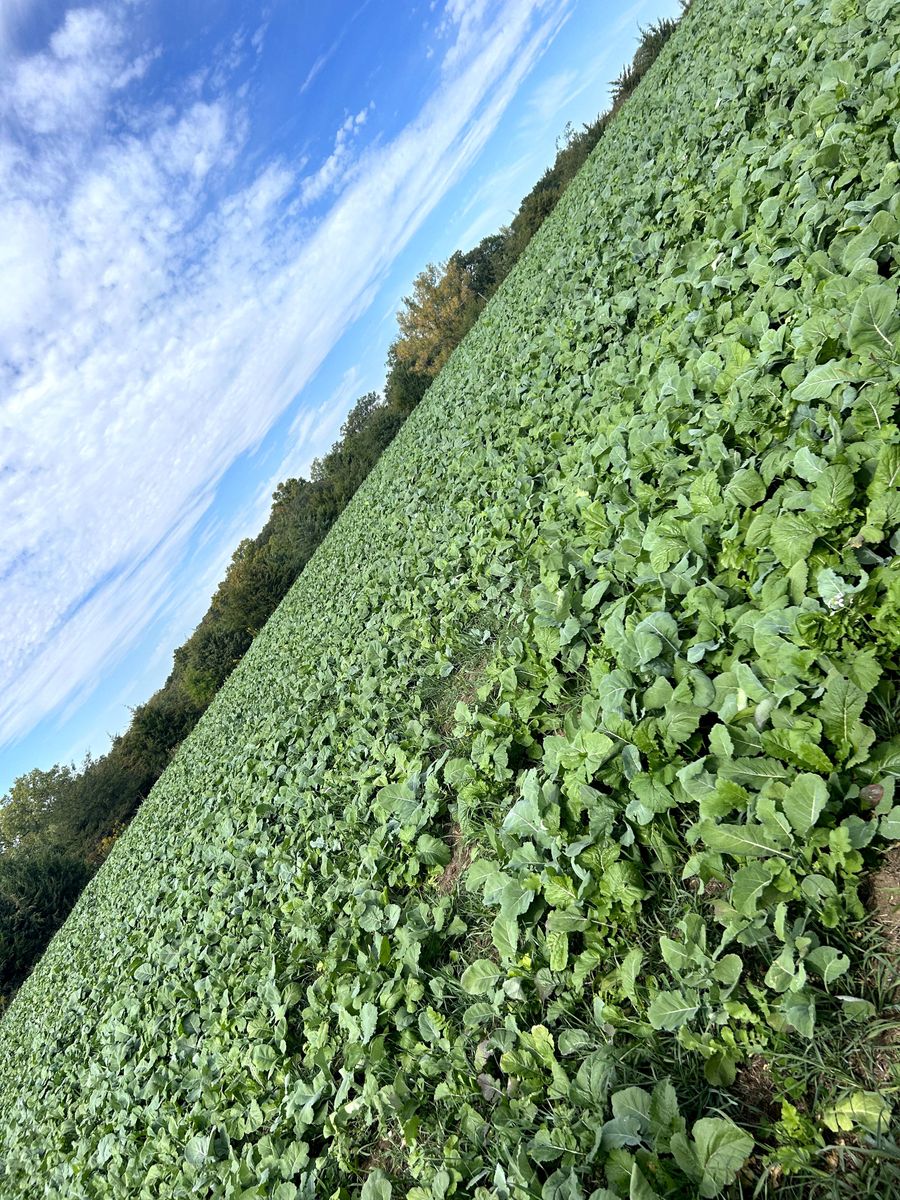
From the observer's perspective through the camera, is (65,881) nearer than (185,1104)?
No

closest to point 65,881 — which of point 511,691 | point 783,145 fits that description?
point 511,691

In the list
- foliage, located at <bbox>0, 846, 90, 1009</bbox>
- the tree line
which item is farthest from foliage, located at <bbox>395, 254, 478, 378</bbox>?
foliage, located at <bbox>0, 846, 90, 1009</bbox>

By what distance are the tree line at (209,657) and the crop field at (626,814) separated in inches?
1038

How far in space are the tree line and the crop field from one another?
26375 mm

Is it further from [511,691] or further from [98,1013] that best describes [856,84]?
[98,1013]

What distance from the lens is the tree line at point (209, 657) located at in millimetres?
29453

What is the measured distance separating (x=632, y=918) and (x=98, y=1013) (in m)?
7.93

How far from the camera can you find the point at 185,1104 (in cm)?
408

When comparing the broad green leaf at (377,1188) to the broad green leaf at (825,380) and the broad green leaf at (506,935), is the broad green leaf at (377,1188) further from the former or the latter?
the broad green leaf at (825,380)

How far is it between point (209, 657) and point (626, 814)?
42.2 m

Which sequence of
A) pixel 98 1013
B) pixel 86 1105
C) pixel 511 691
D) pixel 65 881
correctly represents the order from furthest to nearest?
pixel 65 881, pixel 98 1013, pixel 86 1105, pixel 511 691

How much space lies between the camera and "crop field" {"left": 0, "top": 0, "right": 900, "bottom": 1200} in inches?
69.6

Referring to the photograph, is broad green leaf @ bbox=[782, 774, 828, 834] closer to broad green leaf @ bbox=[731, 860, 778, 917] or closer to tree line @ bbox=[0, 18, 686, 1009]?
broad green leaf @ bbox=[731, 860, 778, 917]

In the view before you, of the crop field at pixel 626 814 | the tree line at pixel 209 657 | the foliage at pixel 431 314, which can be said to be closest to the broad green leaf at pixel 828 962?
the crop field at pixel 626 814
